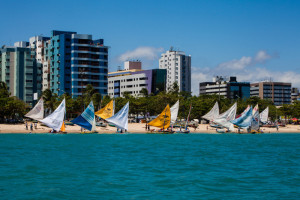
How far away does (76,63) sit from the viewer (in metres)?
186

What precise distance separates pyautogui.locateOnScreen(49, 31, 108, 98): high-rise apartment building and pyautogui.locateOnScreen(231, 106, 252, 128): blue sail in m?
78.9

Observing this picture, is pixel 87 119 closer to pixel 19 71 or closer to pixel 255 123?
pixel 255 123

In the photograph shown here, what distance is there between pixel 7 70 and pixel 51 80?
18.6 m

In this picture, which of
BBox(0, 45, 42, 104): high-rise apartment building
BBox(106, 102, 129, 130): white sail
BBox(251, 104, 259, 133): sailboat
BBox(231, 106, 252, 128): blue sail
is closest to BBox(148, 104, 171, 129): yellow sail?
BBox(106, 102, 129, 130): white sail

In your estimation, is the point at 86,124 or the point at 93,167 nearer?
the point at 93,167

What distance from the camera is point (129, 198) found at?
30.0 meters

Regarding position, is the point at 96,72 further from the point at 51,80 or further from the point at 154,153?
the point at 154,153

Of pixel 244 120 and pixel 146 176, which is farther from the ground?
pixel 244 120

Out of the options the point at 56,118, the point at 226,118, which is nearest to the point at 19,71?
the point at 56,118

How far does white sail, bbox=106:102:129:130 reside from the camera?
102 meters

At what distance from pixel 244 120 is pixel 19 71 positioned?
349 ft

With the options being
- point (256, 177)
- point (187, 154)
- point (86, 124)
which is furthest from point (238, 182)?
point (86, 124)

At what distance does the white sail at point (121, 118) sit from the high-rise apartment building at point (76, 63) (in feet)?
268

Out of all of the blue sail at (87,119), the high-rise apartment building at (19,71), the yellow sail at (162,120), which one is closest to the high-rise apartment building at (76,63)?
the high-rise apartment building at (19,71)
